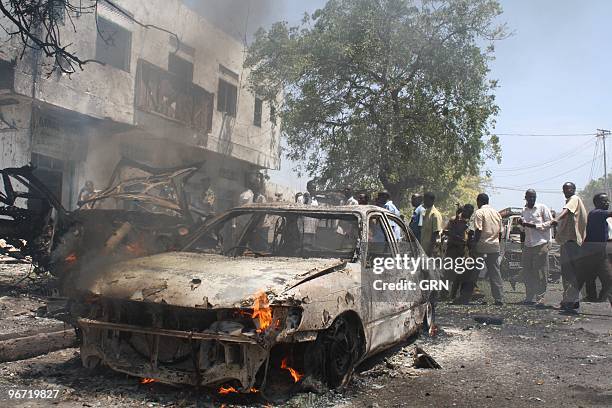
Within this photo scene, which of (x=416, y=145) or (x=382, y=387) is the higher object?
(x=416, y=145)

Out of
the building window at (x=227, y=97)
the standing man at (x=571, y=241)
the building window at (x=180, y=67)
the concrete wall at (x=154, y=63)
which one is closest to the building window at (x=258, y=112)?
the concrete wall at (x=154, y=63)

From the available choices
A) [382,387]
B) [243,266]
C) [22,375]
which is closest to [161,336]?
[243,266]

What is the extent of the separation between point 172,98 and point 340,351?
49.6 feet

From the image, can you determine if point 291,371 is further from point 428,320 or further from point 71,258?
point 71,258

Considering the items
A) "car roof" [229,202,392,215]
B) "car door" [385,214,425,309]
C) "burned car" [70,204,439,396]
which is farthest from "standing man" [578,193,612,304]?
"burned car" [70,204,439,396]

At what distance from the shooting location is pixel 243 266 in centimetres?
423

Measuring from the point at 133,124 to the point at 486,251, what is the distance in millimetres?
10993

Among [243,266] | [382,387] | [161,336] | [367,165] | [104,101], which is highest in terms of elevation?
[104,101]

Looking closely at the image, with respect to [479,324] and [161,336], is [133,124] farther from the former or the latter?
[161,336]

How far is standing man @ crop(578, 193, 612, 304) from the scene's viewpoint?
316 inches

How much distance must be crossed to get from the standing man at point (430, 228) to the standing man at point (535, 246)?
1.39 metres

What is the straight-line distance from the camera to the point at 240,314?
358 cm

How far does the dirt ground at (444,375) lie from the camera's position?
3824 millimetres

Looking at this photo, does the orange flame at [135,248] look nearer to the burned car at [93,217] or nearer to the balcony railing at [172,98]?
the burned car at [93,217]
